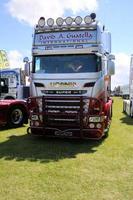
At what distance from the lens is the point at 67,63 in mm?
11977

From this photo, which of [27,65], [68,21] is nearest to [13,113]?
[27,65]

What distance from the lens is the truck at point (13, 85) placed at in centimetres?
2508

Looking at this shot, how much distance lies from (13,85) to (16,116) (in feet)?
31.1

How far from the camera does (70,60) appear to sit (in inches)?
472

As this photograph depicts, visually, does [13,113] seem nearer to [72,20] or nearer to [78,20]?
[72,20]

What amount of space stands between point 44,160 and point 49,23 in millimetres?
4729

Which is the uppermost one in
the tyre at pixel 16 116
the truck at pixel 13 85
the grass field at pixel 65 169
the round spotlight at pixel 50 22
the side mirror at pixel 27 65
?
the round spotlight at pixel 50 22

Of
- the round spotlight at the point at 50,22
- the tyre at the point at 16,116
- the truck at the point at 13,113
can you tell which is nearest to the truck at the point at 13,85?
the truck at the point at 13,113

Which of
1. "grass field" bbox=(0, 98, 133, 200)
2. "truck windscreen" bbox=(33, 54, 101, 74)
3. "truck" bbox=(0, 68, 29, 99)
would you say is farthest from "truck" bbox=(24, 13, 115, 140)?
"truck" bbox=(0, 68, 29, 99)

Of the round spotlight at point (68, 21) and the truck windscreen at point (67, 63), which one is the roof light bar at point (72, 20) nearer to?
the round spotlight at point (68, 21)

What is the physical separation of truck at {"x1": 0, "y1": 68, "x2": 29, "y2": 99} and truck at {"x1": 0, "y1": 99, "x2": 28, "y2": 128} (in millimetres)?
9008

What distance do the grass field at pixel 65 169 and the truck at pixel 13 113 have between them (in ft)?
7.64

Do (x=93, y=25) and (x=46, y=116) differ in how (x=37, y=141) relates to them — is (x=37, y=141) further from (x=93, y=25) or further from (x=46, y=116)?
(x=93, y=25)

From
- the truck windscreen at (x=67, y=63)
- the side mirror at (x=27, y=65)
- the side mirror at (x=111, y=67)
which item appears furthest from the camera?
the side mirror at (x=111, y=67)
